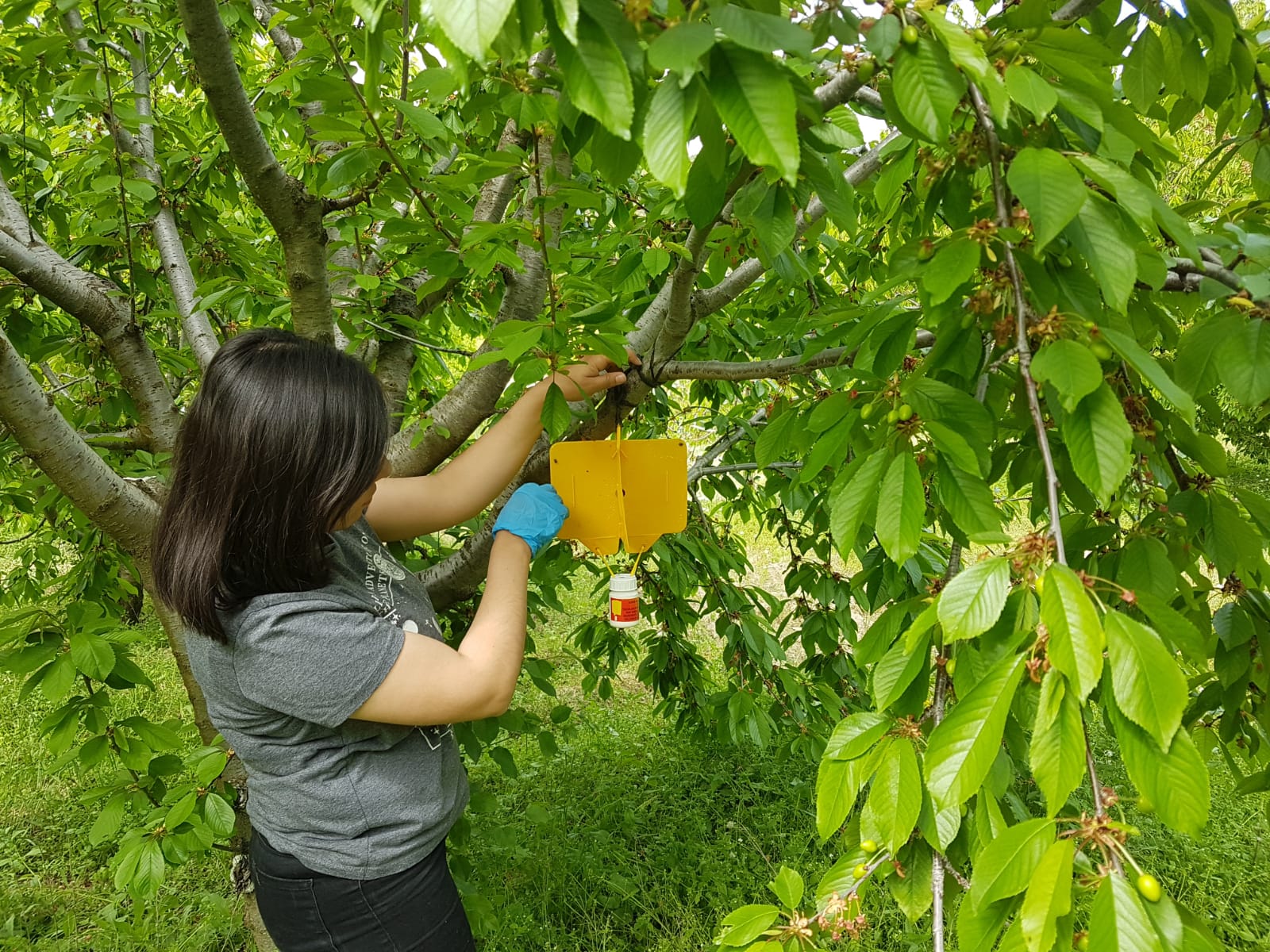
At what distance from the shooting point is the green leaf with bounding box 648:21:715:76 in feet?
2.13

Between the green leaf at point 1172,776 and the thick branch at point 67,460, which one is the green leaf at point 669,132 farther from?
the thick branch at point 67,460

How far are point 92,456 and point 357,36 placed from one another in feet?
3.54

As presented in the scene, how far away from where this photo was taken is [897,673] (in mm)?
936

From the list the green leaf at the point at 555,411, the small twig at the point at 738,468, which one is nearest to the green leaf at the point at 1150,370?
the green leaf at the point at 555,411

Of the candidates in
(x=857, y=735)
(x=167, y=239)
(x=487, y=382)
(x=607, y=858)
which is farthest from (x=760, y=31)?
(x=607, y=858)

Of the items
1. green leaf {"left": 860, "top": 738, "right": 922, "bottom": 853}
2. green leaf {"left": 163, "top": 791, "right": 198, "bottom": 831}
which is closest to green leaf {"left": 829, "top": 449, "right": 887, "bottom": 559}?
green leaf {"left": 860, "top": 738, "right": 922, "bottom": 853}

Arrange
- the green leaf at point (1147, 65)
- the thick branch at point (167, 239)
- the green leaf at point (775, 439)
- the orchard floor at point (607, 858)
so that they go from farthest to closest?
the orchard floor at point (607, 858) → the thick branch at point (167, 239) → the green leaf at point (775, 439) → the green leaf at point (1147, 65)

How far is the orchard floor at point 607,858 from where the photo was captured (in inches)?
126

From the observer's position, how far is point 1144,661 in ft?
2.27

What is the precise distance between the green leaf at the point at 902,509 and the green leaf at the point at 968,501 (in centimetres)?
5

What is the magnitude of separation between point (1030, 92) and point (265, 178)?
59.0 inches

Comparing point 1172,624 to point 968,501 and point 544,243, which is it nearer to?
point 968,501

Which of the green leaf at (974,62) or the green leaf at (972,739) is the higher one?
the green leaf at (974,62)

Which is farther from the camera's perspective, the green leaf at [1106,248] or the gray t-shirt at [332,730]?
the gray t-shirt at [332,730]
